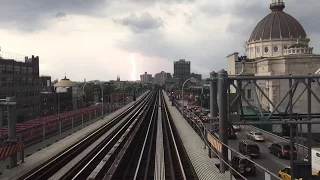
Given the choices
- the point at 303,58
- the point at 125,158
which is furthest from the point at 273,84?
the point at 125,158

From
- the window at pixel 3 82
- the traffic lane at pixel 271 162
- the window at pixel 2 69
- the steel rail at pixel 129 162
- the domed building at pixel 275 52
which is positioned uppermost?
the domed building at pixel 275 52

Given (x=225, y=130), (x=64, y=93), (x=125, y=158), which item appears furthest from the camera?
(x=64, y=93)

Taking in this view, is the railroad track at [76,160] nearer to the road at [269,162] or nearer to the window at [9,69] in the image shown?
the road at [269,162]

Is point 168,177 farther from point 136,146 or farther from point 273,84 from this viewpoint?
point 273,84

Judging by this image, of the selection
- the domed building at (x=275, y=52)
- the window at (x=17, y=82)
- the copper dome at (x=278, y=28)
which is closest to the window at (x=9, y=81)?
the window at (x=17, y=82)

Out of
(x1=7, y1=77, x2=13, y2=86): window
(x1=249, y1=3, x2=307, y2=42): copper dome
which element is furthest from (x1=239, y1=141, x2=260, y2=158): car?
(x1=249, y1=3, x2=307, y2=42): copper dome

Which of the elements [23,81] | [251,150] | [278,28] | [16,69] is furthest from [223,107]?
[278,28]
